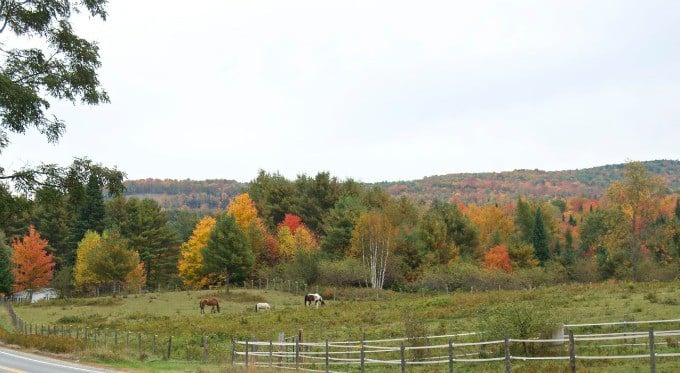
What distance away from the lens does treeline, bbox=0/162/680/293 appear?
69188mm

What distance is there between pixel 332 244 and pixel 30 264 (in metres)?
37.1

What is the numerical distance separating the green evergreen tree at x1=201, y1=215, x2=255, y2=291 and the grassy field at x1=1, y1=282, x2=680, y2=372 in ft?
15.7

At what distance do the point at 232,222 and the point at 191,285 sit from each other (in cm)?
2155

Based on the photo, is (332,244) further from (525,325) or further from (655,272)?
(525,325)

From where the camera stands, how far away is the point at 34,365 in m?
23.6

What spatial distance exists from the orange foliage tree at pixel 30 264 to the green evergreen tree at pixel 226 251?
24.7m

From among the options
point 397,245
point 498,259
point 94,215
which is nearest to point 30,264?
point 94,215

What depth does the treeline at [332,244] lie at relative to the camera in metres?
69.2

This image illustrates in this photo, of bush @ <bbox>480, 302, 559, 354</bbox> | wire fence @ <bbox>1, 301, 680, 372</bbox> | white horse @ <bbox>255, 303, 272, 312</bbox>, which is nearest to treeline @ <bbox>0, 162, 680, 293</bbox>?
white horse @ <bbox>255, 303, 272, 312</bbox>

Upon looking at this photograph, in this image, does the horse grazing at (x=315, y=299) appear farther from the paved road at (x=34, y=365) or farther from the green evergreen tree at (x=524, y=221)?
the green evergreen tree at (x=524, y=221)

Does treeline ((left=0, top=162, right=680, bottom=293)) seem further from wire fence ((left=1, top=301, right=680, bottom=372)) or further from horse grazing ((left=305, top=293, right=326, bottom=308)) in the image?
wire fence ((left=1, top=301, right=680, bottom=372))

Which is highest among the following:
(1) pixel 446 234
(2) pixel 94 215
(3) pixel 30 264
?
(2) pixel 94 215

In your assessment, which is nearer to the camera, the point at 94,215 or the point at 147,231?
the point at 94,215

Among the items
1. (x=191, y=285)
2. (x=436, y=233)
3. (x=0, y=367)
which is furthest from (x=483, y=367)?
(x=191, y=285)
